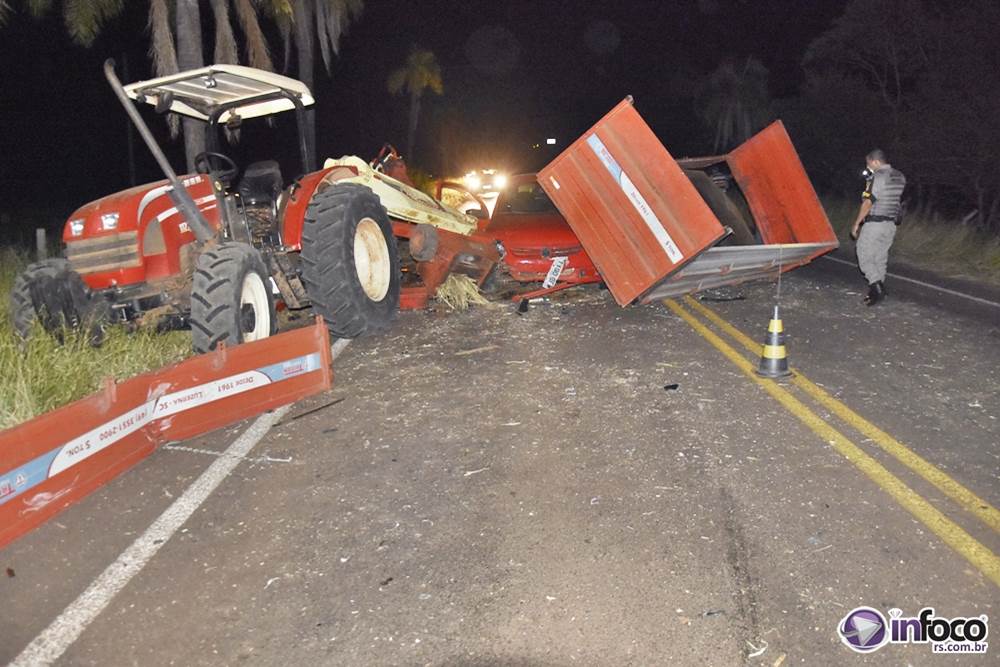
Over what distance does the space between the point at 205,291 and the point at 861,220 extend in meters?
7.82

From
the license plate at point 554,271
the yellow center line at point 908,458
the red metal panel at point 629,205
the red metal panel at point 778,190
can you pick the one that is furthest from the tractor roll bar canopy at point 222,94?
the red metal panel at point 778,190

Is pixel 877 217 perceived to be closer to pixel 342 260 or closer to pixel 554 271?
pixel 554 271

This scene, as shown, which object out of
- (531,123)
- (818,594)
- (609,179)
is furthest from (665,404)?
(531,123)

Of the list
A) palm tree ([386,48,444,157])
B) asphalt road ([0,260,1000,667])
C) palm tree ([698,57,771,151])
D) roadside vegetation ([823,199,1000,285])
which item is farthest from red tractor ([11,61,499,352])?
palm tree ([698,57,771,151])

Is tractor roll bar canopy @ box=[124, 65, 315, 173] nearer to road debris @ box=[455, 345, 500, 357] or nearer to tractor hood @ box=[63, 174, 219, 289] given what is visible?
tractor hood @ box=[63, 174, 219, 289]

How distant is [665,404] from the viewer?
20.0ft

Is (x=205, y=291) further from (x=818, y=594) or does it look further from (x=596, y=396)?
(x=818, y=594)

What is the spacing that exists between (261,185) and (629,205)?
3.94 m

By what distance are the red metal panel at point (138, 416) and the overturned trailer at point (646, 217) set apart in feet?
12.4

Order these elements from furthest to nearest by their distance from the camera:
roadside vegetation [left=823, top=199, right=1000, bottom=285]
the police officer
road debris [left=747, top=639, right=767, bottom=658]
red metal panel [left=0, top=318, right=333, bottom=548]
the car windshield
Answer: roadside vegetation [left=823, top=199, right=1000, bottom=285]
the car windshield
the police officer
red metal panel [left=0, top=318, right=333, bottom=548]
road debris [left=747, top=639, right=767, bottom=658]

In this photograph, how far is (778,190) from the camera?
1102 centimetres

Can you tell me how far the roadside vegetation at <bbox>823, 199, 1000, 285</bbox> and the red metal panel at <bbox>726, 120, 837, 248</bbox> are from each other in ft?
12.0

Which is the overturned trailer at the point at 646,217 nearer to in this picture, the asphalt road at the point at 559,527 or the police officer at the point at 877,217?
the police officer at the point at 877,217

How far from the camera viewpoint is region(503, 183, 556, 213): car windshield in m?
11.8
